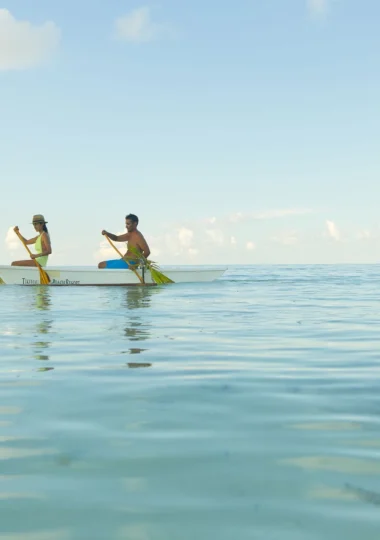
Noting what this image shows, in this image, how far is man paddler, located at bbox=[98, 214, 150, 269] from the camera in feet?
68.5

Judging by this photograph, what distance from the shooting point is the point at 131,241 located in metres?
21.0

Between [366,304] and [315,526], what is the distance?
42.6ft

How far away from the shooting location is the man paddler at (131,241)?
20.9 m

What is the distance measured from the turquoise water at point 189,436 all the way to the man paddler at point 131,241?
39.3 ft

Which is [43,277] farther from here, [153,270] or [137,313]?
[137,313]

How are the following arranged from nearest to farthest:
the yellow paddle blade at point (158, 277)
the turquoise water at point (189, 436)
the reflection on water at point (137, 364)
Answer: the turquoise water at point (189, 436) < the reflection on water at point (137, 364) < the yellow paddle blade at point (158, 277)

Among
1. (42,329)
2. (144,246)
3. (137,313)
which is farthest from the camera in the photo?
(144,246)

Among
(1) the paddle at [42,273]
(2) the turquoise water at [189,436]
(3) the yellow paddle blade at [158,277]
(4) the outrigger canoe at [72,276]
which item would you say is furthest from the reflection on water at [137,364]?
(3) the yellow paddle blade at [158,277]

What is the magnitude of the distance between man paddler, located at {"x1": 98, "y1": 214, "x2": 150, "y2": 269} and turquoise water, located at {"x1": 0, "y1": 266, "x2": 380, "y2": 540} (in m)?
12.0

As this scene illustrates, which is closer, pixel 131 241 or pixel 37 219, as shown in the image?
pixel 37 219

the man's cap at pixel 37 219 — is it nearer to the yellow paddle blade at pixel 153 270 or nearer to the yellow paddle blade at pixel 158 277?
the yellow paddle blade at pixel 153 270

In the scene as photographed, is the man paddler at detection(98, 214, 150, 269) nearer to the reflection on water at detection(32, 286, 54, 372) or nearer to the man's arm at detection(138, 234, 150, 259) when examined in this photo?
the man's arm at detection(138, 234, 150, 259)

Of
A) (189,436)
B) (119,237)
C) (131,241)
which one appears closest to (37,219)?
(119,237)

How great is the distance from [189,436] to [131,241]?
1729cm
